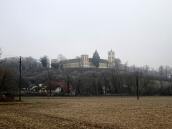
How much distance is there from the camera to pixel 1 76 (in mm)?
66125

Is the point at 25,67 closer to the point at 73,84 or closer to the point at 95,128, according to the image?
the point at 73,84

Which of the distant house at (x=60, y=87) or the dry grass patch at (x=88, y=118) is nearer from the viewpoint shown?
the dry grass patch at (x=88, y=118)

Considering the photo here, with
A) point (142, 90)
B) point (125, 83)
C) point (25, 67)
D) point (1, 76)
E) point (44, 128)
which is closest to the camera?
point (44, 128)

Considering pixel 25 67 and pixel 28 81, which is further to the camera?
pixel 25 67

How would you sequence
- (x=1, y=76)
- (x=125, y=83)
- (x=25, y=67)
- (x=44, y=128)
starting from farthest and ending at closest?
(x=25, y=67) < (x=125, y=83) < (x=1, y=76) < (x=44, y=128)

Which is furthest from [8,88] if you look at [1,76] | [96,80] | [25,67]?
[25,67]

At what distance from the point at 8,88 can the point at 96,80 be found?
2245 inches

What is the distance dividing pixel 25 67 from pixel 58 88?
45.8m

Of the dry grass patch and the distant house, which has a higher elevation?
the distant house

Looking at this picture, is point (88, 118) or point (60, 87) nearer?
point (88, 118)

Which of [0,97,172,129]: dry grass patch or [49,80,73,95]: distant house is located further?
[49,80,73,95]: distant house

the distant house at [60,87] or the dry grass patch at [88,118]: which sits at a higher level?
the distant house at [60,87]

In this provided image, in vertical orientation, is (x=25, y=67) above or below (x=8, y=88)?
above

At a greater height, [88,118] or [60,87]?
[60,87]
